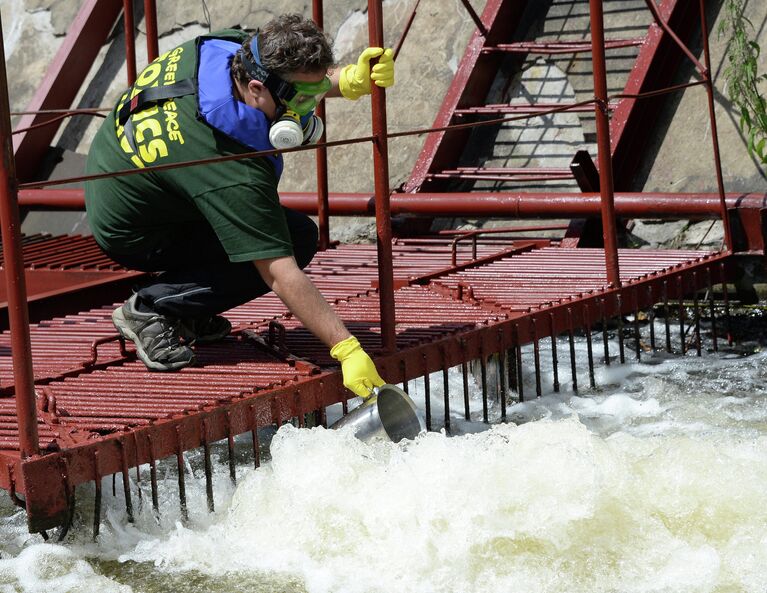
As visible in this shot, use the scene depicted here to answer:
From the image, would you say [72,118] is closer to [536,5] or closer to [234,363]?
[536,5]

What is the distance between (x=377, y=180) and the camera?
13.0 feet

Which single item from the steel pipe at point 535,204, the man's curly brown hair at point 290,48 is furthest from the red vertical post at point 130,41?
the man's curly brown hair at point 290,48

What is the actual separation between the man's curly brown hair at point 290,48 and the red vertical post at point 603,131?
1368 mm

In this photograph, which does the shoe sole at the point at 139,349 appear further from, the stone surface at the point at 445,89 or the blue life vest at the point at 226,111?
the stone surface at the point at 445,89

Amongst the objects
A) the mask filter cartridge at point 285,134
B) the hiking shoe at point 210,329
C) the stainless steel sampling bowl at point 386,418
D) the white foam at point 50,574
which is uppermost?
the mask filter cartridge at point 285,134

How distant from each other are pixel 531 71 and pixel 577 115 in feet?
1.21

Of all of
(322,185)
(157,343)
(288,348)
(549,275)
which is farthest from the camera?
(322,185)

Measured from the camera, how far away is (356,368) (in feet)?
12.5

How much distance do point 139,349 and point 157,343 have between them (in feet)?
0.22

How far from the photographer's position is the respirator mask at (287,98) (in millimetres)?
3752

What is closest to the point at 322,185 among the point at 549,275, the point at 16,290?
the point at 549,275

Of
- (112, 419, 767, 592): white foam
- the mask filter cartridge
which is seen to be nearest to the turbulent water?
(112, 419, 767, 592): white foam

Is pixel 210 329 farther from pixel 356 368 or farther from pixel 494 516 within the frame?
pixel 494 516

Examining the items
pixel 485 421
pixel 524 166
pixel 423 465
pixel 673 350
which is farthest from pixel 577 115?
pixel 423 465
